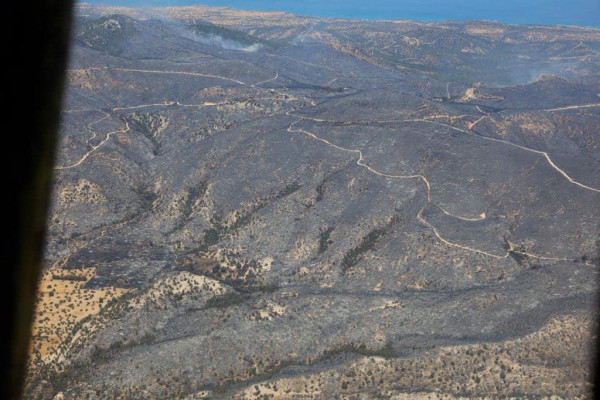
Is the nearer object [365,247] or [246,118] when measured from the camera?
[365,247]

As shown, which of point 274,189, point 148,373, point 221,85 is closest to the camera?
point 148,373

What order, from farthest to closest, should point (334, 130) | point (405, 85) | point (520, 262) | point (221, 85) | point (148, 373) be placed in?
point (405, 85)
point (221, 85)
point (334, 130)
point (520, 262)
point (148, 373)

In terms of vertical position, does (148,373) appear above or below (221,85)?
below

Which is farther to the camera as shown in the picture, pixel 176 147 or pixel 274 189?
pixel 176 147

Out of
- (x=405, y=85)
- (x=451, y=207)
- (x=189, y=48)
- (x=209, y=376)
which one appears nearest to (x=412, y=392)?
(x=209, y=376)

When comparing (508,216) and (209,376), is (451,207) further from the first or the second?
(209,376)

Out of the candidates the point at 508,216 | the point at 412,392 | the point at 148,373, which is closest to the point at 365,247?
the point at 508,216

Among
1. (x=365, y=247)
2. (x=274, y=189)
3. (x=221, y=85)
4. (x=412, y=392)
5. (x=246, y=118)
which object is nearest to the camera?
(x=412, y=392)

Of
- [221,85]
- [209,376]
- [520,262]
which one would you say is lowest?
[209,376]

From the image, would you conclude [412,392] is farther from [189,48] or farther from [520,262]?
[189,48]
